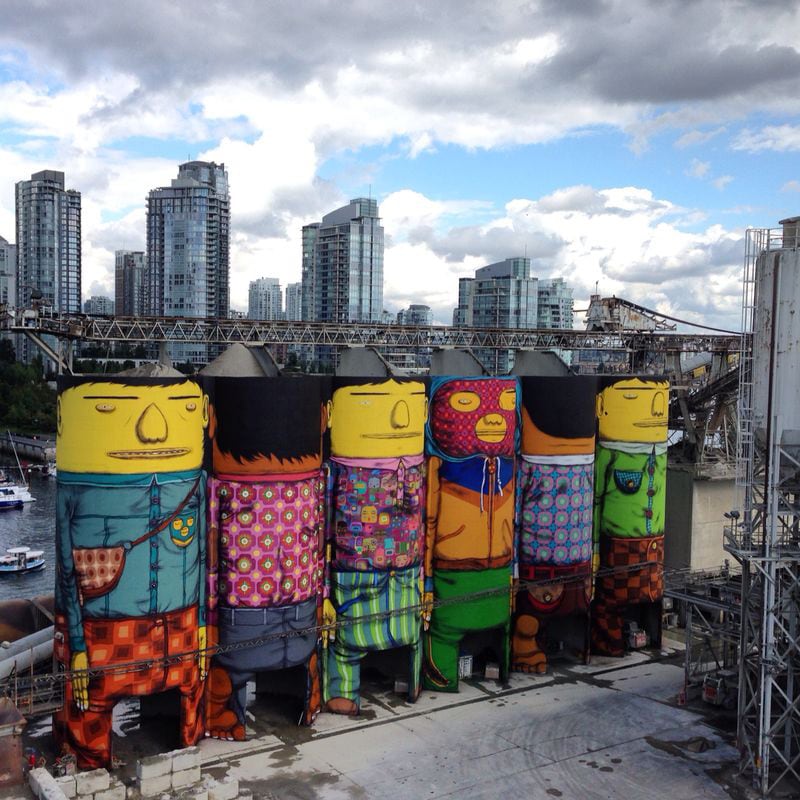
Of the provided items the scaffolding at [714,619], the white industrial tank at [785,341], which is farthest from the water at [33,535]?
the white industrial tank at [785,341]

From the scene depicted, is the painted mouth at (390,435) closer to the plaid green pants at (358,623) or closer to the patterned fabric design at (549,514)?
the plaid green pants at (358,623)

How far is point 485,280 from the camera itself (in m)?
156

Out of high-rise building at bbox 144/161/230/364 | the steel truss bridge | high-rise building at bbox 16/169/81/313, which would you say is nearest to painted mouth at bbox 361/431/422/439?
the steel truss bridge

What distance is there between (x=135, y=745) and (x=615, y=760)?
59.1 feet

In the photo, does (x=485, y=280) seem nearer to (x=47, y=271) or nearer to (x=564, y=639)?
(x=47, y=271)

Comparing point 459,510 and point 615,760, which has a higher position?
point 459,510

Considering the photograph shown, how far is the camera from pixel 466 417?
41.2 m

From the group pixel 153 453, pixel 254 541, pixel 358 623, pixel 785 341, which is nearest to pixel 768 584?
pixel 785 341

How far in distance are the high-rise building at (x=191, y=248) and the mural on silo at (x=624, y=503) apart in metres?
117

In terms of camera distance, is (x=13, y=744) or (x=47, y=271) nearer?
(x=13, y=744)

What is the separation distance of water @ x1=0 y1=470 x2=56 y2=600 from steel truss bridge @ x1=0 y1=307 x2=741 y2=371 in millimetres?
19322

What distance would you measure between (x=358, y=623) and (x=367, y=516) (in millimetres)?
4383

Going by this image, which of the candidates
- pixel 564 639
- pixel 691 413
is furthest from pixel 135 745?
pixel 691 413

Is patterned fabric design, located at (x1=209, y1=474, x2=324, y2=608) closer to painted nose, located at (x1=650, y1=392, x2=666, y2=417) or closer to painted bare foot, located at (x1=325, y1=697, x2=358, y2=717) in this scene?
painted bare foot, located at (x1=325, y1=697, x2=358, y2=717)
